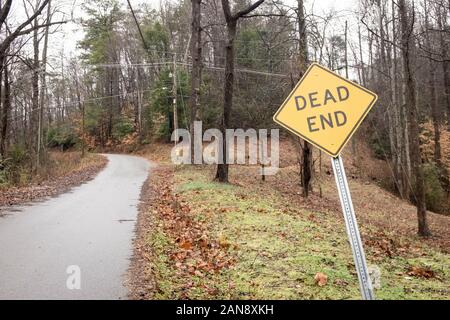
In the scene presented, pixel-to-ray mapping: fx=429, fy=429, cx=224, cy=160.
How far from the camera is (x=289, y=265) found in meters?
6.71

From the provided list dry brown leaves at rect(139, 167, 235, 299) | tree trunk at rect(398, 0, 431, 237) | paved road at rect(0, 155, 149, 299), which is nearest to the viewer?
paved road at rect(0, 155, 149, 299)

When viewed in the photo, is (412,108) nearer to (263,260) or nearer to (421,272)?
(421,272)

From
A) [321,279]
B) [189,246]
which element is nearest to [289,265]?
[321,279]

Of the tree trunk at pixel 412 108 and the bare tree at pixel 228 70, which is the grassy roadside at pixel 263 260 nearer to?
the tree trunk at pixel 412 108

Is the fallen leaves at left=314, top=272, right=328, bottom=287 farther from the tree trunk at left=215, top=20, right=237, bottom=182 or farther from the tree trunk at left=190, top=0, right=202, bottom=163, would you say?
the tree trunk at left=190, top=0, right=202, bottom=163

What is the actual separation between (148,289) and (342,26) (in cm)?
3180

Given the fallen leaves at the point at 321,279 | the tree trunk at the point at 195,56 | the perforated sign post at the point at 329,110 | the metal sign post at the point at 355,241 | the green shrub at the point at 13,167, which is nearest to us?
the metal sign post at the point at 355,241

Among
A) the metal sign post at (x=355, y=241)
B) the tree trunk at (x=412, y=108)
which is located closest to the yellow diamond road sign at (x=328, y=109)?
the metal sign post at (x=355, y=241)

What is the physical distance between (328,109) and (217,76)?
119 ft

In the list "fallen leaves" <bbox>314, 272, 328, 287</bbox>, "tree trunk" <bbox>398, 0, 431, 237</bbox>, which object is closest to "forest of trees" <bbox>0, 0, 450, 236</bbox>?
"tree trunk" <bbox>398, 0, 431, 237</bbox>

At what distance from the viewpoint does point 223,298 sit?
5.61 metres

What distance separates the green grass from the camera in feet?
18.8

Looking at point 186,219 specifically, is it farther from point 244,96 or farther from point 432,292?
point 244,96

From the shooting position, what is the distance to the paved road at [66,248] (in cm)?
569
